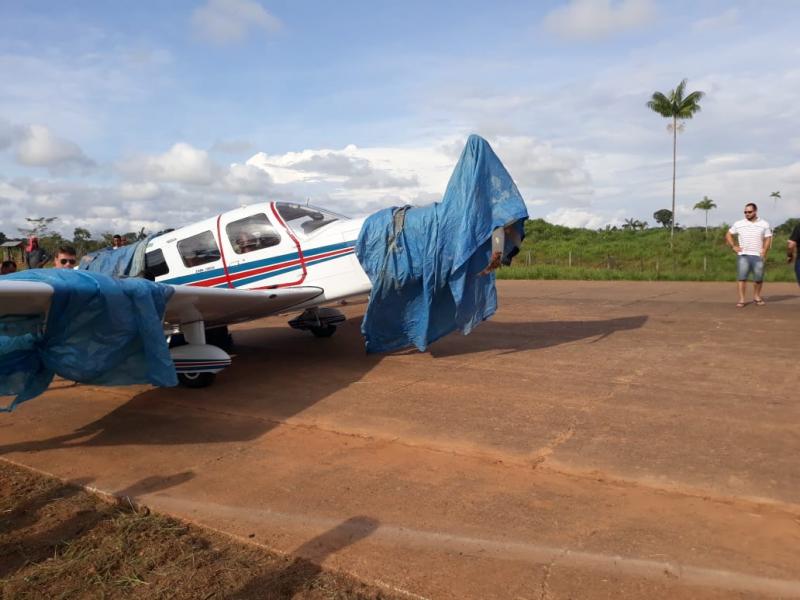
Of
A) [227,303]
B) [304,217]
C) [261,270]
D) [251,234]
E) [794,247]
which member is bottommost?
[227,303]

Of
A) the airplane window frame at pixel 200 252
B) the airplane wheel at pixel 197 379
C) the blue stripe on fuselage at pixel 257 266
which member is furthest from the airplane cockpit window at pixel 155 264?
the airplane wheel at pixel 197 379

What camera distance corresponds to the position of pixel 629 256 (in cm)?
3111

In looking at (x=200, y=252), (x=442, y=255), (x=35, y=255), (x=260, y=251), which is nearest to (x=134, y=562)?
(x=442, y=255)

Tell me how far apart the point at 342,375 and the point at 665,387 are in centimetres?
374

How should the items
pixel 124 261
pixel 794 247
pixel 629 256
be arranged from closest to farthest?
1. pixel 124 261
2. pixel 794 247
3. pixel 629 256

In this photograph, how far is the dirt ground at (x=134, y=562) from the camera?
292cm

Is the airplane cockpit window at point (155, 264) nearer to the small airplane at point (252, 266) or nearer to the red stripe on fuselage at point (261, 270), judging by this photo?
the small airplane at point (252, 266)

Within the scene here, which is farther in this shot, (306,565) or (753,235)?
(753,235)

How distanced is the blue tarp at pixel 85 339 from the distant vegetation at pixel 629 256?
1824 cm

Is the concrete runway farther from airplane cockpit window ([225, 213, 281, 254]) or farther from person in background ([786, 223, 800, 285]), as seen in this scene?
person in background ([786, 223, 800, 285])

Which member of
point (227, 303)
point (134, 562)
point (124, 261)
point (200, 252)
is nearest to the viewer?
point (134, 562)

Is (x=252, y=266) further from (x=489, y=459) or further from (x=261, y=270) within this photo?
(x=489, y=459)

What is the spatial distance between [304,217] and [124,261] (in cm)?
303

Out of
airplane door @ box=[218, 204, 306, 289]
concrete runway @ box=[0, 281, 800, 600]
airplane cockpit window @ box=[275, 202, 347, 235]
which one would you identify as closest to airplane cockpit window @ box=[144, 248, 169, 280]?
airplane door @ box=[218, 204, 306, 289]
